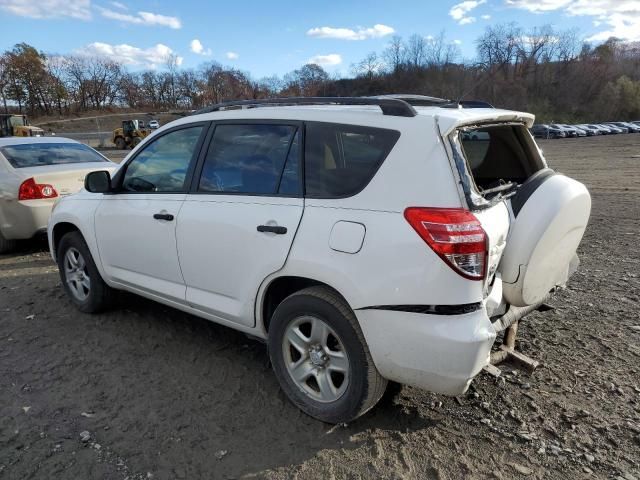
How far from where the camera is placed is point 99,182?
395 cm

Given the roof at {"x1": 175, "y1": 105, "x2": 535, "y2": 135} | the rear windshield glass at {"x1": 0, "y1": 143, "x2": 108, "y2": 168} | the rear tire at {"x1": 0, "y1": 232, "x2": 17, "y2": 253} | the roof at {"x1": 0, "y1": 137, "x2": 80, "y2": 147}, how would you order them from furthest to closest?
the roof at {"x1": 0, "y1": 137, "x2": 80, "y2": 147}
the rear windshield glass at {"x1": 0, "y1": 143, "x2": 108, "y2": 168}
the rear tire at {"x1": 0, "y1": 232, "x2": 17, "y2": 253}
the roof at {"x1": 175, "y1": 105, "x2": 535, "y2": 135}

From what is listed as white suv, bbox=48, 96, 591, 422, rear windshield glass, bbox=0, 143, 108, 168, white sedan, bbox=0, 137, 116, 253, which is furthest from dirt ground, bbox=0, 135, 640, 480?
rear windshield glass, bbox=0, 143, 108, 168

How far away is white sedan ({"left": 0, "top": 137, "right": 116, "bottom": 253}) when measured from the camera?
20.1 ft

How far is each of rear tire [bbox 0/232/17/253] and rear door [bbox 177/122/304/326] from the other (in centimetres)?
442

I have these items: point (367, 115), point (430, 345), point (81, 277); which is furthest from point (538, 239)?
point (81, 277)

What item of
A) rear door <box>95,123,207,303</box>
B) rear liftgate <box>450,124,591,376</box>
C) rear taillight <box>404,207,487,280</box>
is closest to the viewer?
rear taillight <box>404,207,487,280</box>

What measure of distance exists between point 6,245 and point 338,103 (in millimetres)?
5650

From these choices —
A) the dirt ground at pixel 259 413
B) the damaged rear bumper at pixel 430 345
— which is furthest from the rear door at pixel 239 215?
the damaged rear bumper at pixel 430 345

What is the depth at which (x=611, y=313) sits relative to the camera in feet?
13.9

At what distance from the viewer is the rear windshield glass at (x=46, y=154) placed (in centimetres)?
659

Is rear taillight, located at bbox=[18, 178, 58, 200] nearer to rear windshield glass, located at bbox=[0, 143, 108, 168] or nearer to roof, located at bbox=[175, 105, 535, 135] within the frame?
rear windshield glass, located at bbox=[0, 143, 108, 168]

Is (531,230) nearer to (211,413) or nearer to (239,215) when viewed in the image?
(239,215)

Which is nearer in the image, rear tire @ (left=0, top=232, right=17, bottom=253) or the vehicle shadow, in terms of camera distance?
the vehicle shadow

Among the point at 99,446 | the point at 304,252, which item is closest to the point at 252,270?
the point at 304,252
